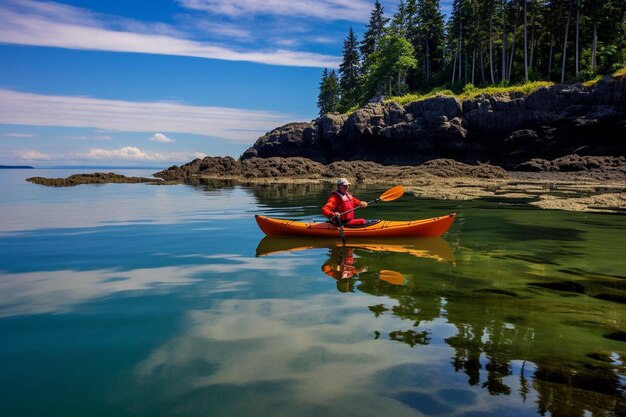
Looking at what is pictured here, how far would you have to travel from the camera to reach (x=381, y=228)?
11797 mm

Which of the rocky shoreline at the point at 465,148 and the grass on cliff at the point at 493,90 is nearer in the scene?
the rocky shoreline at the point at 465,148

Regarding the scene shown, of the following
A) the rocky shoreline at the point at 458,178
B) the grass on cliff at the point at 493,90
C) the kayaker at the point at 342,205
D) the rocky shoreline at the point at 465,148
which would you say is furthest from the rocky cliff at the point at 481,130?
the kayaker at the point at 342,205

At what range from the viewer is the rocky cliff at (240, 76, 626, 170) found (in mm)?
35875

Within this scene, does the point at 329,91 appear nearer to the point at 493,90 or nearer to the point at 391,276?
the point at 493,90

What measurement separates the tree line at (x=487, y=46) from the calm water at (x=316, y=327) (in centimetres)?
3996

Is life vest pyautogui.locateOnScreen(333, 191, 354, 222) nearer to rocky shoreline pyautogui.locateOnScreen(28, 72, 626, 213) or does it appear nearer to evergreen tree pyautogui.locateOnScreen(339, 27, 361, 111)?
rocky shoreline pyautogui.locateOnScreen(28, 72, 626, 213)

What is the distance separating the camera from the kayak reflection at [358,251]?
8.50 m

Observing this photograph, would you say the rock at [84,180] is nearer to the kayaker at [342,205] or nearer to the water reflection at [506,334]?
the kayaker at [342,205]

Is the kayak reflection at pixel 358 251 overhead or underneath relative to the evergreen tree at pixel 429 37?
underneath

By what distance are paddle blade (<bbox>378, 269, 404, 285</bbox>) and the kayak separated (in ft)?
10.0

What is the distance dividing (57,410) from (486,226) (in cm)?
1285

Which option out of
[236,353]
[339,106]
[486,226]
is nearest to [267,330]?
[236,353]

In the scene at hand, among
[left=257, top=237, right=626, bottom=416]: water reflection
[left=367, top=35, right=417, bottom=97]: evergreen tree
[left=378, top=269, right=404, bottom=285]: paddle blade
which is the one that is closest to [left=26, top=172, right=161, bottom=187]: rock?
[left=367, top=35, right=417, bottom=97]: evergreen tree

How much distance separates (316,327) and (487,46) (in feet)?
187
